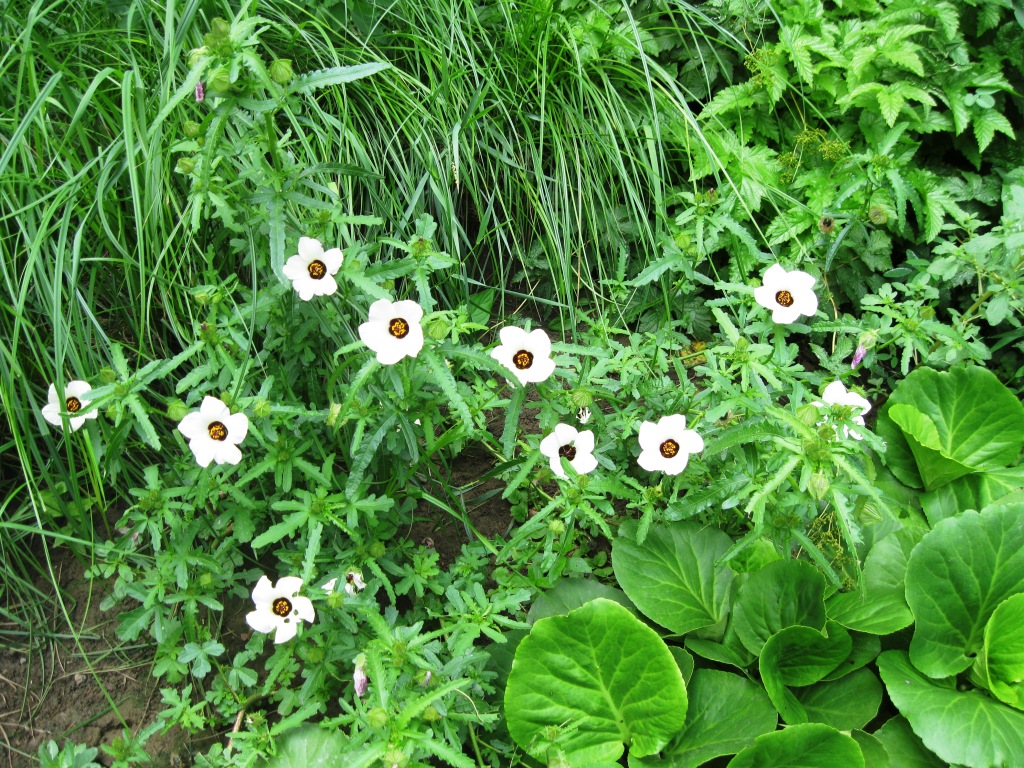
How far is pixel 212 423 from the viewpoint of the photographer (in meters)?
1.63

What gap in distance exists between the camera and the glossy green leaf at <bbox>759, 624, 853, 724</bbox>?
1.78 metres

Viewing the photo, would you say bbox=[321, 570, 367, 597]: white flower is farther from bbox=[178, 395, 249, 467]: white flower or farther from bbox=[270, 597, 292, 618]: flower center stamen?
bbox=[178, 395, 249, 467]: white flower

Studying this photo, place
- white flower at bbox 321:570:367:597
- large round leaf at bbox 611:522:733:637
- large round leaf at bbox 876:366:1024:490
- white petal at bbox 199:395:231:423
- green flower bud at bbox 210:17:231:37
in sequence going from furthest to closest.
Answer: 1. large round leaf at bbox 876:366:1024:490
2. large round leaf at bbox 611:522:733:637
3. white flower at bbox 321:570:367:597
4. white petal at bbox 199:395:231:423
5. green flower bud at bbox 210:17:231:37

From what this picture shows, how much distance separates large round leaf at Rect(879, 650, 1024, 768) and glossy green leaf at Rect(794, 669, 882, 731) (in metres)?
0.05

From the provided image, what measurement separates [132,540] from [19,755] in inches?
21.3

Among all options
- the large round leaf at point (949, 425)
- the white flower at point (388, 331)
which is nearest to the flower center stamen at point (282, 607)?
the white flower at point (388, 331)

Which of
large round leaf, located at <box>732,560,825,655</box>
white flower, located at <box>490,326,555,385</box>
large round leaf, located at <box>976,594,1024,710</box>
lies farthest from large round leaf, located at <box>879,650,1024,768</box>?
white flower, located at <box>490,326,555,385</box>

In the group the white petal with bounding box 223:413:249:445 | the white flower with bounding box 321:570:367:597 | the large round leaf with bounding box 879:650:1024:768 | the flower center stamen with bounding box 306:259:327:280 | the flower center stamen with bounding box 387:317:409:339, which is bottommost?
the large round leaf with bounding box 879:650:1024:768

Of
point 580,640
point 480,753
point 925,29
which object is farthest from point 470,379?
point 925,29

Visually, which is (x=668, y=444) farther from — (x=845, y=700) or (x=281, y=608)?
(x=281, y=608)

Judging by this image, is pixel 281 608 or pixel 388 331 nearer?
pixel 388 331

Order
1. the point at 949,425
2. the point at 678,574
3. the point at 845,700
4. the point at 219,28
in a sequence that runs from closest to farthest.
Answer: the point at 219,28 < the point at 845,700 < the point at 678,574 < the point at 949,425

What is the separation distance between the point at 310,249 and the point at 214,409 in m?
0.36

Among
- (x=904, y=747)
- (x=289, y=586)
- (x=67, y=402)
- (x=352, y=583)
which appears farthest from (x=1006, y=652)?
(x=67, y=402)
